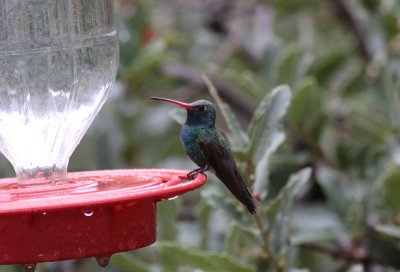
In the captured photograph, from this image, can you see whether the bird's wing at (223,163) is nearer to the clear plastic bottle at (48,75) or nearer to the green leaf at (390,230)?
the clear plastic bottle at (48,75)

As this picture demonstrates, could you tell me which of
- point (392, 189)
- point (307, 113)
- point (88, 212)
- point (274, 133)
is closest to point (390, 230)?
point (392, 189)

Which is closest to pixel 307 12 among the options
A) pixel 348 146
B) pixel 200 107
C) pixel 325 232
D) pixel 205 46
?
pixel 205 46

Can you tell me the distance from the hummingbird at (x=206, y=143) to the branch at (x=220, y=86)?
62.0 inches

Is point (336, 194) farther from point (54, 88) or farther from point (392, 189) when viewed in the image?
point (54, 88)

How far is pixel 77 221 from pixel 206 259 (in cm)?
63

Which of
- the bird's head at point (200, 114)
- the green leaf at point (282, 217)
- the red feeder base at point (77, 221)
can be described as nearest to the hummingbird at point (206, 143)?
the bird's head at point (200, 114)

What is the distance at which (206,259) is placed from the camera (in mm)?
2533

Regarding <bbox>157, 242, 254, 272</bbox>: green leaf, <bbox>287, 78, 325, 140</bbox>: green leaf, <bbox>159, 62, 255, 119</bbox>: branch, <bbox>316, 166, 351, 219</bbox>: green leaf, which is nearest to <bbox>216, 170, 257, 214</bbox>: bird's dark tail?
<bbox>157, 242, 254, 272</bbox>: green leaf

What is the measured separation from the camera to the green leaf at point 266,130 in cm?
245

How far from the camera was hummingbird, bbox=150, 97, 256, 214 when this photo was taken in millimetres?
2414

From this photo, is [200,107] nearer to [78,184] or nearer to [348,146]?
[78,184]

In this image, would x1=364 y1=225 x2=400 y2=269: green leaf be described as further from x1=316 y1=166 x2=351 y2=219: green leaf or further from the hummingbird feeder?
the hummingbird feeder

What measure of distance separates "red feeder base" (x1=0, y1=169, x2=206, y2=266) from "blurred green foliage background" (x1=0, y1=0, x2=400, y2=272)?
46 cm

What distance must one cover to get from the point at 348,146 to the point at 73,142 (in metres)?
1.34
